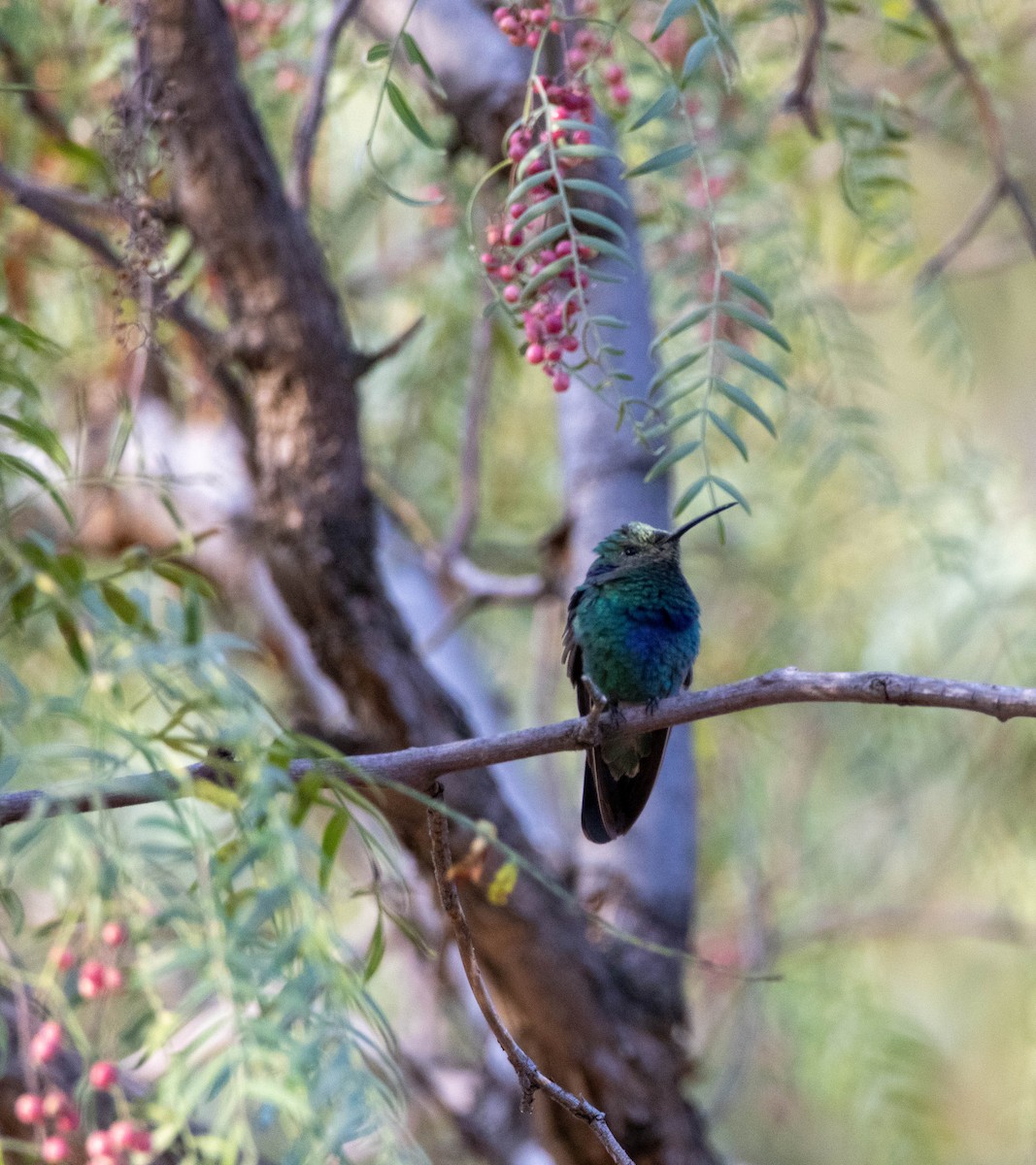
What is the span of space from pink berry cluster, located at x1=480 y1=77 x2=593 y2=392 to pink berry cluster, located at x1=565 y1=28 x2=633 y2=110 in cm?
5

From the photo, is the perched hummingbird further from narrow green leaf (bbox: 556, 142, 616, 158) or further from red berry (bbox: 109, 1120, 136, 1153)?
red berry (bbox: 109, 1120, 136, 1153)

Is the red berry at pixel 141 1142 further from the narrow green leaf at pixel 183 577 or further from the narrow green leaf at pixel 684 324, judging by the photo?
the narrow green leaf at pixel 684 324

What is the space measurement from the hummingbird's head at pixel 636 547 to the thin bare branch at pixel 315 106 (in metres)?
1.01

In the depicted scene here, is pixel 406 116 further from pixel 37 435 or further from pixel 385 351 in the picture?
pixel 385 351

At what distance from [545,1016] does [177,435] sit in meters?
2.12

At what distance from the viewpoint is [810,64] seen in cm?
264

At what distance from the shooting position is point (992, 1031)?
18.3ft

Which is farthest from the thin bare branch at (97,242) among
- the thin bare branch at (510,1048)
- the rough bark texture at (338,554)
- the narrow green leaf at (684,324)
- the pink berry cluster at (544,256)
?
the thin bare branch at (510,1048)

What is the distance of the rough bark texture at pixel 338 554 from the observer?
269cm

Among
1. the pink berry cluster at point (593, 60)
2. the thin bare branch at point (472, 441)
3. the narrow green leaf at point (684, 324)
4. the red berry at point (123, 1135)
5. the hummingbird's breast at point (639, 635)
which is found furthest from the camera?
the thin bare branch at point (472, 441)

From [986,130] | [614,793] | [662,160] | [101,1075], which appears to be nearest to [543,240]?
[662,160]

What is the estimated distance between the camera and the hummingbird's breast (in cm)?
288

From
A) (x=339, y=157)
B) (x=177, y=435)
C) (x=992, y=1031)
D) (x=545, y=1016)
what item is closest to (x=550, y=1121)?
(x=545, y=1016)

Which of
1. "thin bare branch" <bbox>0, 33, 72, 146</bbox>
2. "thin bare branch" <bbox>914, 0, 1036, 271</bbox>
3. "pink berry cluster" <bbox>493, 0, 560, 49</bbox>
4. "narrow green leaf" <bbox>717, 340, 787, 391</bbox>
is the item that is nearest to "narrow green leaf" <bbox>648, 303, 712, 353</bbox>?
"narrow green leaf" <bbox>717, 340, 787, 391</bbox>
